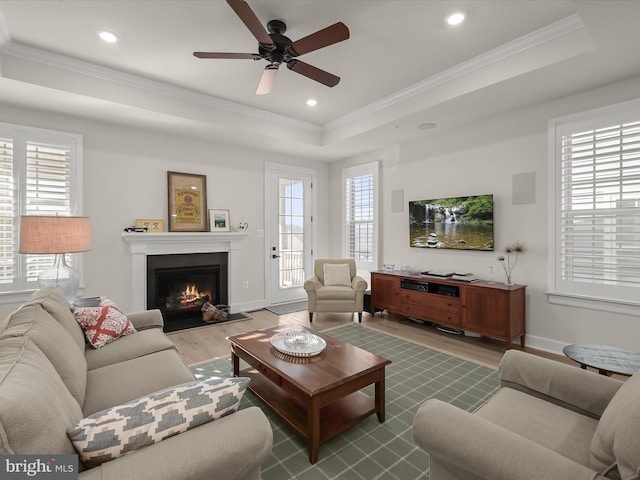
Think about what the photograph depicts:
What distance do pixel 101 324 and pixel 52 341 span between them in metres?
0.91

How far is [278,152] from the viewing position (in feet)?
17.8

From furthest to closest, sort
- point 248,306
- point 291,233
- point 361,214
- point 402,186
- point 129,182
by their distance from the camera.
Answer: point 291,233, point 361,214, point 248,306, point 402,186, point 129,182

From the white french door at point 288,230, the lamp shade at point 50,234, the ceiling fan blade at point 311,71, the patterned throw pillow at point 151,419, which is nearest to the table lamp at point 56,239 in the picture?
the lamp shade at point 50,234

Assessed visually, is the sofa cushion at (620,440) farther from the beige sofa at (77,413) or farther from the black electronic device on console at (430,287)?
the black electronic device on console at (430,287)

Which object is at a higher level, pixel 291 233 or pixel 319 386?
pixel 291 233

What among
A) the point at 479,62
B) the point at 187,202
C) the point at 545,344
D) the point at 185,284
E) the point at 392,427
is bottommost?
the point at 392,427

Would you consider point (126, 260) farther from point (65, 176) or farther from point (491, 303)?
point (491, 303)

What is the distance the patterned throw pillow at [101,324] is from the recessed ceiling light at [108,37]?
225 cm

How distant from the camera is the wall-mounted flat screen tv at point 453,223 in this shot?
3.91 meters

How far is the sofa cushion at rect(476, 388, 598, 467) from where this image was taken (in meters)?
1.30

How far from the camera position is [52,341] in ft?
4.92

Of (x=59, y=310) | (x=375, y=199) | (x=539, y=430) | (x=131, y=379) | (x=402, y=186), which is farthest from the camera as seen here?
(x=375, y=199)

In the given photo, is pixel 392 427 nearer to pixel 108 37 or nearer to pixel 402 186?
pixel 402 186

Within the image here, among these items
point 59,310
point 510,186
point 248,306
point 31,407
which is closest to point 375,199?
point 510,186
